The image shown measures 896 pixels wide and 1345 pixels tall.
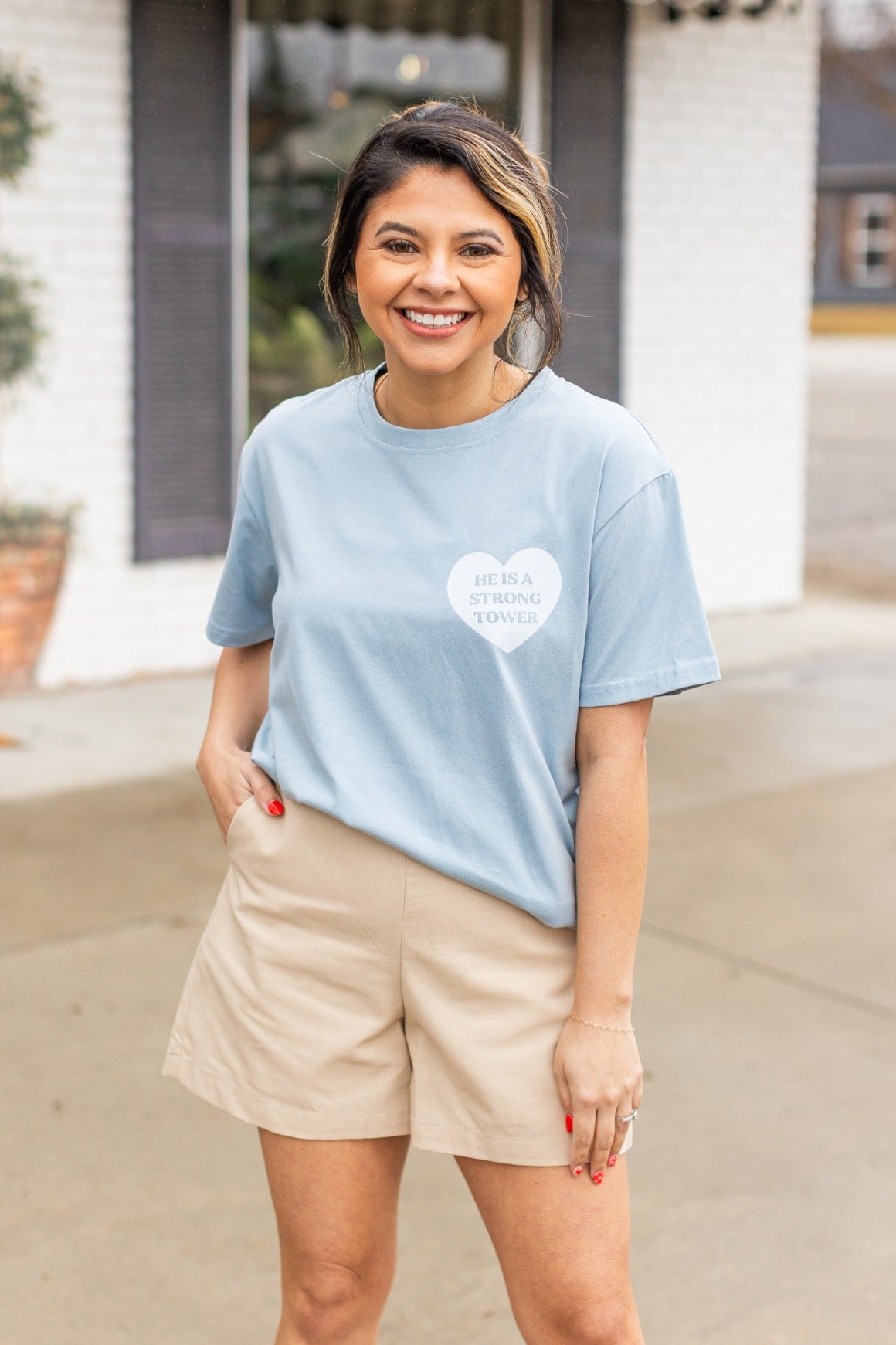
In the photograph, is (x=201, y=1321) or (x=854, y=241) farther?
(x=854, y=241)

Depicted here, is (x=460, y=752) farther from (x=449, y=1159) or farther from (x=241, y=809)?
(x=449, y=1159)

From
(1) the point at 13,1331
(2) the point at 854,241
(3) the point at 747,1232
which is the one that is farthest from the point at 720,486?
(2) the point at 854,241

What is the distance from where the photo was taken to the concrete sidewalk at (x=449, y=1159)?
8.97 ft

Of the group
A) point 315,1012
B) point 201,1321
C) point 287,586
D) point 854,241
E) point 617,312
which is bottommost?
point 201,1321

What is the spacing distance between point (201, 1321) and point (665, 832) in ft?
8.96

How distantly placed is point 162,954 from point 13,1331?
1.53m

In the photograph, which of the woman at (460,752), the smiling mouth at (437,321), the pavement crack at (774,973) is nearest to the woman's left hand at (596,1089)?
the woman at (460,752)

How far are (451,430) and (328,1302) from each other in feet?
3.06

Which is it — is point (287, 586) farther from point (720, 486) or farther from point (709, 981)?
point (720, 486)

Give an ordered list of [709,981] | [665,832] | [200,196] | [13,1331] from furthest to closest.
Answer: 1. [200,196]
2. [665,832]
3. [709,981]
4. [13,1331]

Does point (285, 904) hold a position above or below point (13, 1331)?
above

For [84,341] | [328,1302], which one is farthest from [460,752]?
[84,341]

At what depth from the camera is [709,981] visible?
4.03m

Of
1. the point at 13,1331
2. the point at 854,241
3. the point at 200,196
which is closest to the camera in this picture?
the point at 13,1331
